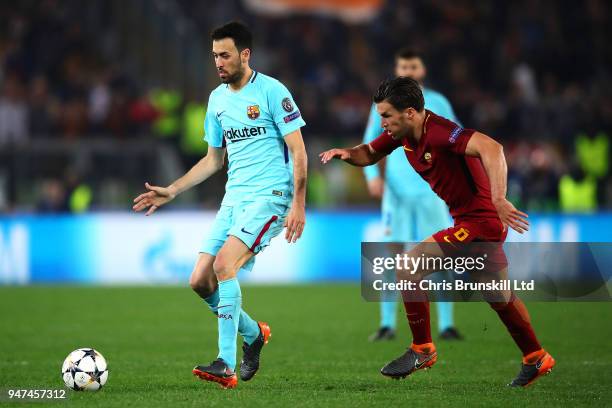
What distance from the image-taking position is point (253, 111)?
7.25 m

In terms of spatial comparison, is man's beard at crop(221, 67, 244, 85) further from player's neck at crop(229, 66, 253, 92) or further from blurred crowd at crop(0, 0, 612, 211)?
blurred crowd at crop(0, 0, 612, 211)

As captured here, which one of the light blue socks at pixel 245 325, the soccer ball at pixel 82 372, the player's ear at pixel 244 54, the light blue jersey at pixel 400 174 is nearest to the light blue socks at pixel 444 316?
the light blue jersey at pixel 400 174

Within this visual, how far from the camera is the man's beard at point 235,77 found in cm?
726

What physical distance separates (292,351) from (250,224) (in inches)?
97.1

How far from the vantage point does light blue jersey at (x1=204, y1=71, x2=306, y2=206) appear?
7.24 meters

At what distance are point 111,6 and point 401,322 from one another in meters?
14.2

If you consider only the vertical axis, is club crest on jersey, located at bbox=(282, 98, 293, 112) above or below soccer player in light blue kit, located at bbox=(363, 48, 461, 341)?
above

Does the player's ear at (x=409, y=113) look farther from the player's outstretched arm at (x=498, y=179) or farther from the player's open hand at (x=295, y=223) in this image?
the player's open hand at (x=295, y=223)

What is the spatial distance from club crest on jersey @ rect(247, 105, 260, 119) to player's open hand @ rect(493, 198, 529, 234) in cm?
176

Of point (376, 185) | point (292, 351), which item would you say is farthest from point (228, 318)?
point (376, 185)

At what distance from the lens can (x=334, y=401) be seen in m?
6.41

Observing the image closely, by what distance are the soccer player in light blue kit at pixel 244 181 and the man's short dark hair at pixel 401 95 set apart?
61 cm

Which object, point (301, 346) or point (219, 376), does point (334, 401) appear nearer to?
point (219, 376)

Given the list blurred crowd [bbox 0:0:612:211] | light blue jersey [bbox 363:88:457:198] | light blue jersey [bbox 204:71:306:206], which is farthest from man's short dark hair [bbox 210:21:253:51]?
blurred crowd [bbox 0:0:612:211]
